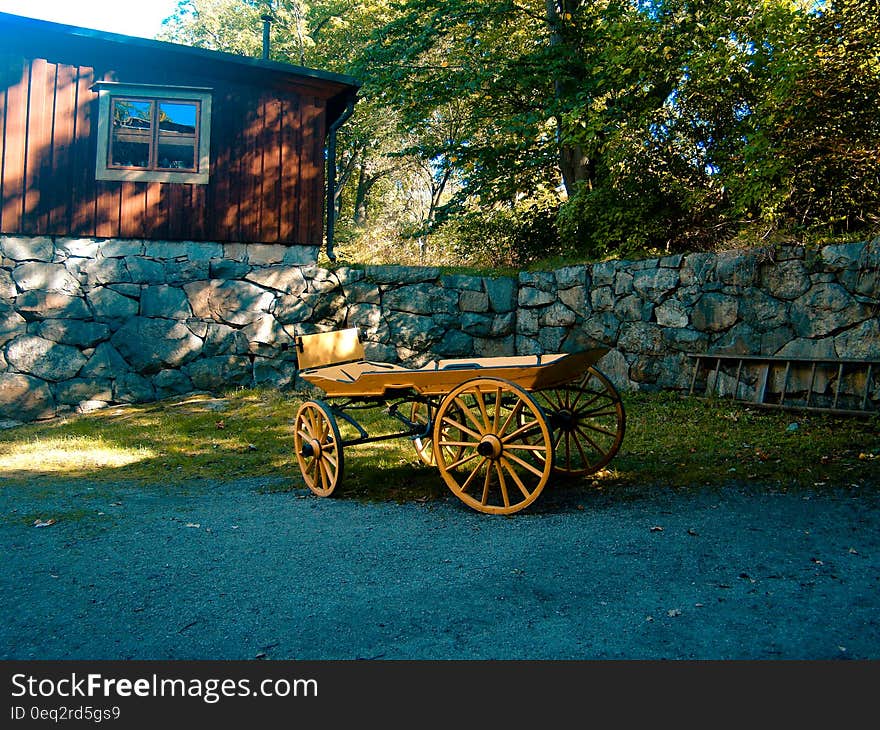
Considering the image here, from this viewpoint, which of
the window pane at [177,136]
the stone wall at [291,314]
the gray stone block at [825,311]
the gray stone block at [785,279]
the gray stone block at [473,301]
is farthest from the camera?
the gray stone block at [473,301]

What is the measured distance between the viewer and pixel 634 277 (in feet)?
33.6

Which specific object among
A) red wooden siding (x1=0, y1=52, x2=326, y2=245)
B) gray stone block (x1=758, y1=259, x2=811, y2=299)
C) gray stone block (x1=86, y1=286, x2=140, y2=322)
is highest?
red wooden siding (x1=0, y1=52, x2=326, y2=245)

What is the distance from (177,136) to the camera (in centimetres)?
1119

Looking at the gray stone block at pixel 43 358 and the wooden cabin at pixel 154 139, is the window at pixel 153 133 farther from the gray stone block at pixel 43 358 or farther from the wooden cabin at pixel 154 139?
the gray stone block at pixel 43 358

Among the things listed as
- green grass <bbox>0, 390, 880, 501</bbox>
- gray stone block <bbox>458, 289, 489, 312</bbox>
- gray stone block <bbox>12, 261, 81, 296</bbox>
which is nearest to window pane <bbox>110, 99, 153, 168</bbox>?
gray stone block <bbox>12, 261, 81, 296</bbox>

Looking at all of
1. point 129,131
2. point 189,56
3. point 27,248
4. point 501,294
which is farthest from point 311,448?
point 189,56

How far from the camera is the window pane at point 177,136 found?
11.1 meters

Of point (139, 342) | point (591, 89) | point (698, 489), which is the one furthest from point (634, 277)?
point (139, 342)

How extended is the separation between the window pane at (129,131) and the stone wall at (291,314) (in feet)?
4.33

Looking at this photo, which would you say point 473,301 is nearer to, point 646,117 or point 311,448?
point 646,117

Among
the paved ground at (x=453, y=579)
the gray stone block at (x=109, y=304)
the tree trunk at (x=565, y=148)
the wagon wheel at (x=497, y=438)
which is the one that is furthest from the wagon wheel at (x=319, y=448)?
the tree trunk at (x=565, y=148)

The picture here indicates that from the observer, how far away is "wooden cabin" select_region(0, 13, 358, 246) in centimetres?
1061

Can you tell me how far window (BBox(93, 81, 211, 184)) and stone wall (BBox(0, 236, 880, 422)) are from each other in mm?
1119

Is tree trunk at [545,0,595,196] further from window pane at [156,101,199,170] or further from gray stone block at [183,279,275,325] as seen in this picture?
window pane at [156,101,199,170]
